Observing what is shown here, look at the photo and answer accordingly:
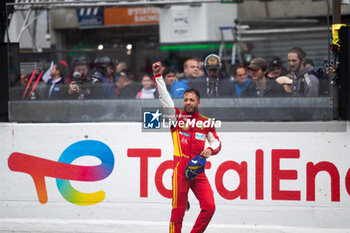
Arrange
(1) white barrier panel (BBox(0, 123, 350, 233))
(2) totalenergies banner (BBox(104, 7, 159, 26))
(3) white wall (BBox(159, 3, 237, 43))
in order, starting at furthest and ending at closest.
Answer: (2) totalenergies banner (BBox(104, 7, 159, 26)) → (3) white wall (BBox(159, 3, 237, 43)) → (1) white barrier panel (BBox(0, 123, 350, 233))

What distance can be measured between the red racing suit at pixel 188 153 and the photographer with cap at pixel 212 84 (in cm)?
40

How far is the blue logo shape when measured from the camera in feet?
22.5

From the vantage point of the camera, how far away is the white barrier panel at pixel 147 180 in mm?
6551

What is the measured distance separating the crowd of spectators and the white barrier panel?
416 mm

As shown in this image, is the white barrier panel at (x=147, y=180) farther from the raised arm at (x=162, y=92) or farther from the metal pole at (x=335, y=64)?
the raised arm at (x=162, y=92)

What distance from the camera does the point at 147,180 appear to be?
6.90 meters

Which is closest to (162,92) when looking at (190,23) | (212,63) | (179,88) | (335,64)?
(179,88)

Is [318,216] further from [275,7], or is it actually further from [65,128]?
[275,7]

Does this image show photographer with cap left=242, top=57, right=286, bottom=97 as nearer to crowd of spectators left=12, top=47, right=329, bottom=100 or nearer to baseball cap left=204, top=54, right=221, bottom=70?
crowd of spectators left=12, top=47, right=329, bottom=100

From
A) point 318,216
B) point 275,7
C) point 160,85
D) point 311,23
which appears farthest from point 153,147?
point 275,7

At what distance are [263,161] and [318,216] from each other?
81 cm

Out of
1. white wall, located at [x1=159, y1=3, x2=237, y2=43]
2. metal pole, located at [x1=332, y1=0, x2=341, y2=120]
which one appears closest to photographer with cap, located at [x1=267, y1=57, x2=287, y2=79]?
metal pole, located at [x1=332, y1=0, x2=341, y2=120]

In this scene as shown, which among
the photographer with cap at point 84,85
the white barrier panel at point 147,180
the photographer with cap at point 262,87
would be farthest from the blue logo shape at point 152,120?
the photographer with cap at point 262,87

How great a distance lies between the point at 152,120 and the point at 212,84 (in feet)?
2.53
